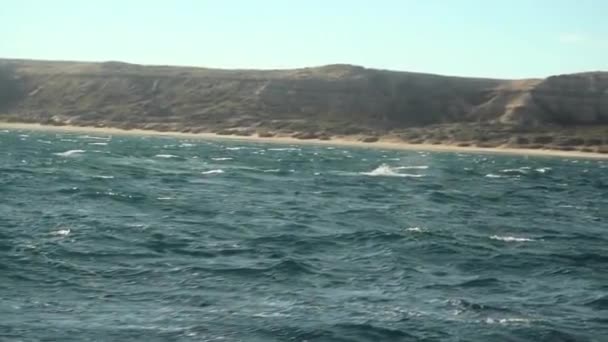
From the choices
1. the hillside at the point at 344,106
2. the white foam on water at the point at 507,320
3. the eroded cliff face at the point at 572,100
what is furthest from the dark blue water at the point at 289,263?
the eroded cliff face at the point at 572,100

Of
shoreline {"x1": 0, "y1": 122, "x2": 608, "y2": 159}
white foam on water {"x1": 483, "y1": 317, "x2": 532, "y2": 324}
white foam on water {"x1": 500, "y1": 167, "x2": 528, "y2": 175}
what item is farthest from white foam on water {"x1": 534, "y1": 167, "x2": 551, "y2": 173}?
white foam on water {"x1": 483, "y1": 317, "x2": 532, "y2": 324}

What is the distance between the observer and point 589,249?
33781mm

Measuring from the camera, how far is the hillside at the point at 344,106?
160m

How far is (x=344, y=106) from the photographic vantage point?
182750 millimetres

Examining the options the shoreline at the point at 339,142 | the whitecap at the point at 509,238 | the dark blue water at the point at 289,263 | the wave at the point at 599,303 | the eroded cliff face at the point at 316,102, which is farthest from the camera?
the eroded cliff face at the point at 316,102

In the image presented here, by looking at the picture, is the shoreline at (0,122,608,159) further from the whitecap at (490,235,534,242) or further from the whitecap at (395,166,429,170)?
the whitecap at (490,235,534,242)

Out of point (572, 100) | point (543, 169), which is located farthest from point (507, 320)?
point (572, 100)

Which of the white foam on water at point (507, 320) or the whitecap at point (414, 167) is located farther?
the whitecap at point (414, 167)

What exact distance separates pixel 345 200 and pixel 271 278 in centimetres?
2519

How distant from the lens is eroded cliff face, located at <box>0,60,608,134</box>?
17100cm

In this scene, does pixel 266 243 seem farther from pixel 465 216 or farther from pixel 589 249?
pixel 465 216

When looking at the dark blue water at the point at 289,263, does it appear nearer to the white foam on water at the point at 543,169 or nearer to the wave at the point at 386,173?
the wave at the point at 386,173

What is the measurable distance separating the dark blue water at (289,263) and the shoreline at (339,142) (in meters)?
77.3

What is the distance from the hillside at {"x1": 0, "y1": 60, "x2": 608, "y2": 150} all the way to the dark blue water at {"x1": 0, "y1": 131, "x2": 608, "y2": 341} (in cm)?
10143
